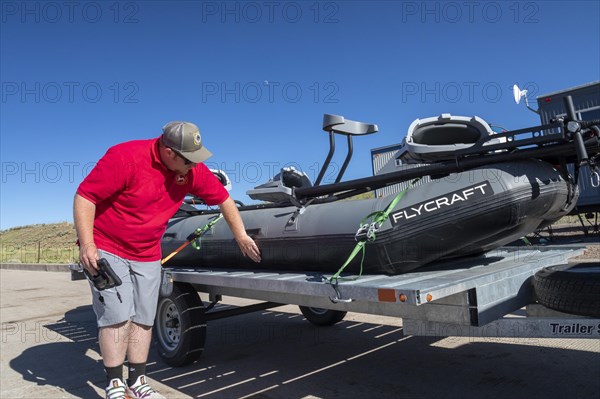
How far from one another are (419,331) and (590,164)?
4.70 ft

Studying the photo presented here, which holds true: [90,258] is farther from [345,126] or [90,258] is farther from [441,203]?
[345,126]

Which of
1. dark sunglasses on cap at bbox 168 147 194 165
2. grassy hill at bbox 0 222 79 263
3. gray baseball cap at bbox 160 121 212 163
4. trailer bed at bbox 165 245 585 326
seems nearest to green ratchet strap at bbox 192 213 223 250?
trailer bed at bbox 165 245 585 326

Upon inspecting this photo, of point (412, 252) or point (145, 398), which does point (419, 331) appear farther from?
point (145, 398)

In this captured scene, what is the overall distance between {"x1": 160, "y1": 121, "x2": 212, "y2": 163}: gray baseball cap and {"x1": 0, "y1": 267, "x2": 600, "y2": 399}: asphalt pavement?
1904mm

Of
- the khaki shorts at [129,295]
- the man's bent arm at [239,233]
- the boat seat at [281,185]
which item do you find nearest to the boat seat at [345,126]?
the boat seat at [281,185]

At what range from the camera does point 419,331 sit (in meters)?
2.95

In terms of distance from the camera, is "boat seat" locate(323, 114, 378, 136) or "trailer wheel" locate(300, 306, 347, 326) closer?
"boat seat" locate(323, 114, 378, 136)

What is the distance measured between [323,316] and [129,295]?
10.3 ft

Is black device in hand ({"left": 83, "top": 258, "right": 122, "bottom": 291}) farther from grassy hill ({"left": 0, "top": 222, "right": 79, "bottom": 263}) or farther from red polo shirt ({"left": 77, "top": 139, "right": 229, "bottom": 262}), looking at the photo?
grassy hill ({"left": 0, "top": 222, "right": 79, "bottom": 263})

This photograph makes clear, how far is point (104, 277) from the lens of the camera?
115 inches

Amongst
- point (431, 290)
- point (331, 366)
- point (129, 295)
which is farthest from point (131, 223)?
point (331, 366)

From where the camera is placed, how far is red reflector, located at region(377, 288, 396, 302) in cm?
267

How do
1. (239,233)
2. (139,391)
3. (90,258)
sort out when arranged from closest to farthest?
(90,258), (139,391), (239,233)

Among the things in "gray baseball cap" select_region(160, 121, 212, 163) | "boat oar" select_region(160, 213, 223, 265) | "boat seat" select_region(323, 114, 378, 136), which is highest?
"boat seat" select_region(323, 114, 378, 136)
